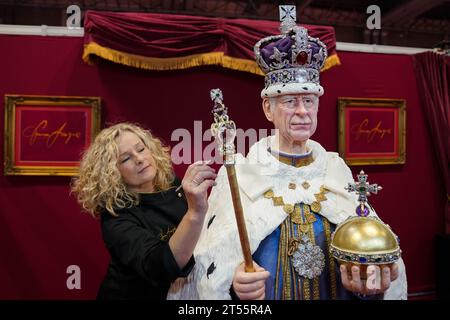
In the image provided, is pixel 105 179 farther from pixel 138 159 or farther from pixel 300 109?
pixel 300 109

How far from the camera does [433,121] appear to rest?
2996 millimetres

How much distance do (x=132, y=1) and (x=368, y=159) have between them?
10.7 feet

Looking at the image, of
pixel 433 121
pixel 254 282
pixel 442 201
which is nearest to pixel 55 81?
pixel 254 282

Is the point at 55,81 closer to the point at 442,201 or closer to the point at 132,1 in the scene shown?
the point at 132,1

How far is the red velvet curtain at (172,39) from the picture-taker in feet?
7.66

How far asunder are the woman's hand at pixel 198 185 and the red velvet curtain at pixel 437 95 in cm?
266

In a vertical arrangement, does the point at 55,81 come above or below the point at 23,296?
above

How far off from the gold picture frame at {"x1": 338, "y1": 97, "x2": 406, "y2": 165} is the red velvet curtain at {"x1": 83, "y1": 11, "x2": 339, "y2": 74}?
1.78 ft

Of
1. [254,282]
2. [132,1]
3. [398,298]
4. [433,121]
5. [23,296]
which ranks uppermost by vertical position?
[132,1]

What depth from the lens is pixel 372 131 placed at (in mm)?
2893

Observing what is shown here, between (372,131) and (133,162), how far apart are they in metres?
2.15

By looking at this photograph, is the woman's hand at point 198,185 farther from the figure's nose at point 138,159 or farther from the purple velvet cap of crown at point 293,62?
the figure's nose at point 138,159

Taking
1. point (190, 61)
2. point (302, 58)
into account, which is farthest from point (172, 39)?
point (302, 58)
